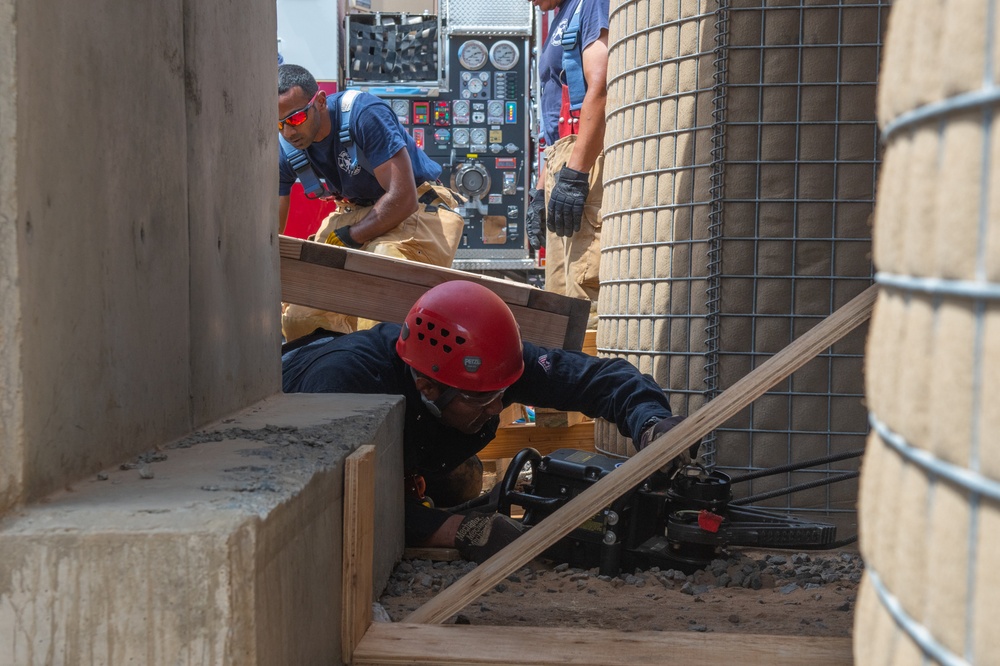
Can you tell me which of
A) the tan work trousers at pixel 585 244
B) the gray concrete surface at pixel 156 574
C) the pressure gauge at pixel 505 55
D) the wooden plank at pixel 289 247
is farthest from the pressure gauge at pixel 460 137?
the gray concrete surface at pixel 156 574

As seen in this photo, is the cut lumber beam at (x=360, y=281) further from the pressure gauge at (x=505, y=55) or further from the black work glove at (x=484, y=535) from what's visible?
the pressure gauge at (x=505, y=55)

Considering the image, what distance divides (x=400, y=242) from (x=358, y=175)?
1.60 ft

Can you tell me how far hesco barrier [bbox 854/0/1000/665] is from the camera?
697mm

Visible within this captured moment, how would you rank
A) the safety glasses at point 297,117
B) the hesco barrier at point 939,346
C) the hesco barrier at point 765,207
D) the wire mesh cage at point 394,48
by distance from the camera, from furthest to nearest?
the wire mesh cage at point 394,48 → the safety glasses at point 297,117 → the hesco barrier at point 765,207 → the hesco barrier at point 939,346

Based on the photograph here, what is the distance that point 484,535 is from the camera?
319 centimetres

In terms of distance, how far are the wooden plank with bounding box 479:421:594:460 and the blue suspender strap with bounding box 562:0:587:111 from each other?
7.07ft

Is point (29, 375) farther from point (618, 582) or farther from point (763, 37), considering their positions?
point (763, 37)

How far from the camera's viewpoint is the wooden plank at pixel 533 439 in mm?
5020

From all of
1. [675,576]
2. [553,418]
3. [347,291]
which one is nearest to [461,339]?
[347,291]

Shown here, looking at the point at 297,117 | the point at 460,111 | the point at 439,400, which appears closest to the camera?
the point at 439,400

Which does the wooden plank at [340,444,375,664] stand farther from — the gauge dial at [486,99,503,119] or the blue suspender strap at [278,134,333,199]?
the gauge dial at [486,99,503,119]

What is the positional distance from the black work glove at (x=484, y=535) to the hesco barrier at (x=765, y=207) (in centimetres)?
114

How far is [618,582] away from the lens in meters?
3.02

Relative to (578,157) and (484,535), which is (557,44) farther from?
(484,535)
